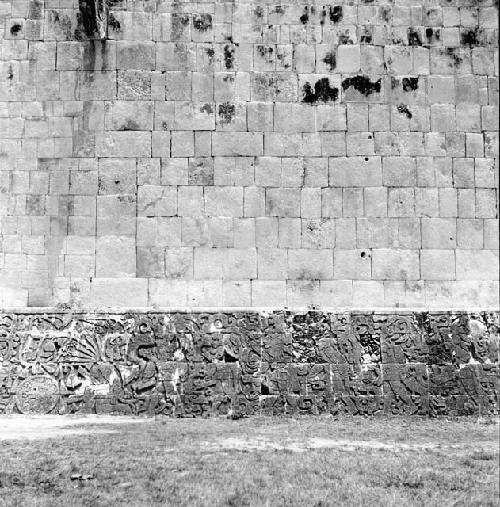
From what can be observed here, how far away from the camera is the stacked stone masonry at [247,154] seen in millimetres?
11383

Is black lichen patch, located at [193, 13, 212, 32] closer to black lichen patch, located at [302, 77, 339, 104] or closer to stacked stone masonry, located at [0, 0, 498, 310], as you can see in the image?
stacked stone masonry, located at [0, 0, 498, 310]

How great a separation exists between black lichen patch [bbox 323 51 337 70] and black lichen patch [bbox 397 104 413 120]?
1.27 m

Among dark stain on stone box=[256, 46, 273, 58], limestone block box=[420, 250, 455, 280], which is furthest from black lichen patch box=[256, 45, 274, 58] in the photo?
limestone block box=[420, 250, 455, 280]

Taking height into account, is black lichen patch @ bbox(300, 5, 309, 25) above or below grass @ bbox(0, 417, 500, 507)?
above

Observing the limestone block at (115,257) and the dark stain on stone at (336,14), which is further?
the dark stain on stone at (336,14)

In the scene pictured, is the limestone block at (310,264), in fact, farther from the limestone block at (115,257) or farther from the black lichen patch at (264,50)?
the black lichen patch at (264,50)

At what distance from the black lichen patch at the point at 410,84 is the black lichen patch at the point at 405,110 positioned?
275 millimetres

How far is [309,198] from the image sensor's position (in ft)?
37.8

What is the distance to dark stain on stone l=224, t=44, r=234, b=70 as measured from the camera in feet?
38.4

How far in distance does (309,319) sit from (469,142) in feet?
12.9

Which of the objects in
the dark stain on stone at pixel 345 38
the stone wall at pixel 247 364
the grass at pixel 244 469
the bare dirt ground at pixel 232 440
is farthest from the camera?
the dark stain on stone at pixel 345 38

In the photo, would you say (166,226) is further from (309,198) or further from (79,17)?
(79,17)

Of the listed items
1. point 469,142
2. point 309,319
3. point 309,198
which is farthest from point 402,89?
point 309,319

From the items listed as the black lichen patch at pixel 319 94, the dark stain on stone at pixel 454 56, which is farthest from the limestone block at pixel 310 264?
the dark stain on stone at pixel 454 56
